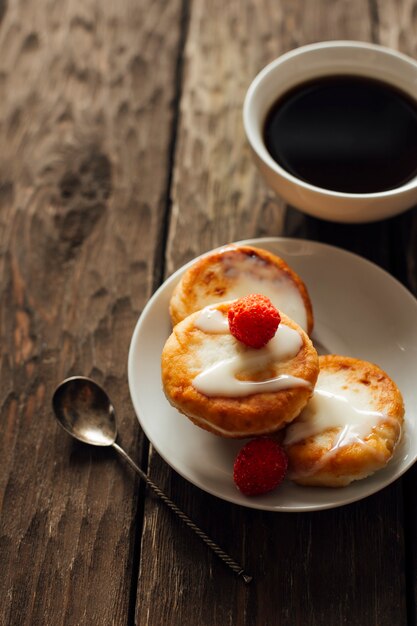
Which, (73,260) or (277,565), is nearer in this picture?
(277,565)

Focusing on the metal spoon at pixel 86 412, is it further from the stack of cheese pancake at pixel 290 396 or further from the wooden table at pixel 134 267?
the stack of cheese pancake at pixel 290 396

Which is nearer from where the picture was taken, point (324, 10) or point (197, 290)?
point (197, 290)

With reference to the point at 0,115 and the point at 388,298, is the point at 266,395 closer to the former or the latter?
the point at 388,298

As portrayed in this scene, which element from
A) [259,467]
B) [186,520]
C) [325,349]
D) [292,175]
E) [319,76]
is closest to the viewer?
[259,467]

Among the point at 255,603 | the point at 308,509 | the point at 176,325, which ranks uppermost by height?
the point at 176,325

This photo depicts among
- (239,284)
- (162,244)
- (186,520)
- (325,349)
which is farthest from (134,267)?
(186,520)

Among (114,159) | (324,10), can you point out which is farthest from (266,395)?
(324,10)

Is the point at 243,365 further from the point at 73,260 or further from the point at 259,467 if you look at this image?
the point at 73,260

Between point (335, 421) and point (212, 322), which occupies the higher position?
point (212, 322)
